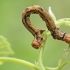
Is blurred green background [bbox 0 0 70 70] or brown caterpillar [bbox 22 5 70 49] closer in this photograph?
brown caterpillar [bbox 22 5 70 49]

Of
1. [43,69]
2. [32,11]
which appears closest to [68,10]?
[32,11]

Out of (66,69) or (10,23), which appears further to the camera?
(10,23)

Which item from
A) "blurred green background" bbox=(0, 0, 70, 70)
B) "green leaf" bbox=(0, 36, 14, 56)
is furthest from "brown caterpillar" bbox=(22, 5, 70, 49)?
"blurred green background" bbox=(0, 0, 70, 70)

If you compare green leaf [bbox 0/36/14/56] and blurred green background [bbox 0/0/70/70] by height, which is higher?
blurred green background [bbox 0/0/70/70]

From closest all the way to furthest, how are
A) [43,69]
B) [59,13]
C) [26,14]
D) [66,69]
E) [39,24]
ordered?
1. [43,69]
2. [26,14]
3. [66,69]
4. [39,24]
5. [59,13]

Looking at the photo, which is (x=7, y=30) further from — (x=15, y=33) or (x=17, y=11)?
(x=17, y=11)

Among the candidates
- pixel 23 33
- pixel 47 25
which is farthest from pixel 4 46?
pixel 23 33

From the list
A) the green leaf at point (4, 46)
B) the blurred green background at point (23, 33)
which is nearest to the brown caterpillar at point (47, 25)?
the green leaf at point (4, 46)

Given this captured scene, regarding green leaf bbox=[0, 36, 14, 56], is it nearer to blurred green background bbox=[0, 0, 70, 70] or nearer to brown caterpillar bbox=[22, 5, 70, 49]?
brown caterpillar bbox=[22, 5, 70, 49]
